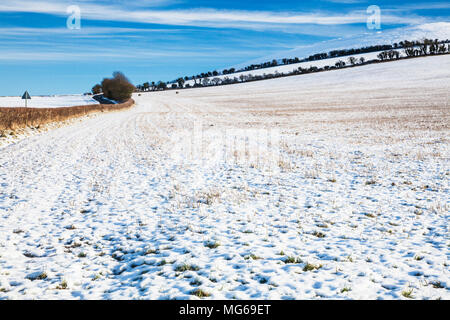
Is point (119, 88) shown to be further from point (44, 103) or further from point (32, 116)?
point (32, 116)

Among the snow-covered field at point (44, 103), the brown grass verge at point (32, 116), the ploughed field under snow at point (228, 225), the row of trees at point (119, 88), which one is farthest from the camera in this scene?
the row of trees at point (119, 88)

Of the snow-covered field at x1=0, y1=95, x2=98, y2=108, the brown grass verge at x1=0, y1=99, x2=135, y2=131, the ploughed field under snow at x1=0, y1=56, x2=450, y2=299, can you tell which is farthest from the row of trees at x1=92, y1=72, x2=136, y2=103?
the ploughed field under snow at x1=0, y1=56, x2=450, y2=299

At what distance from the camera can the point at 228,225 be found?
29.1ft

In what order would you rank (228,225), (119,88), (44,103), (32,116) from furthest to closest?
(119,88) → (44,103) → (32,116) → (228,225)

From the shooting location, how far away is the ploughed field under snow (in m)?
6.10

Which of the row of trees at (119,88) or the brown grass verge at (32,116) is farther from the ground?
the row of trees at (119,88)

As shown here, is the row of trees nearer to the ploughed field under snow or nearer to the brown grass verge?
the brown grass verge

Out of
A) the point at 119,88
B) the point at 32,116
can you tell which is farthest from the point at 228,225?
the point at 119,88

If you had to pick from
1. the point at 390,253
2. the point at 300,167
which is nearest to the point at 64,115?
the point at 300,167

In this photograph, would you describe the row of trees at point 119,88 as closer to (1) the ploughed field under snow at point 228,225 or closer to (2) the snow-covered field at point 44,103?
(2) the snow-covered field at point 44,103

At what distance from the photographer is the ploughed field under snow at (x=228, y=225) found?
6098mm

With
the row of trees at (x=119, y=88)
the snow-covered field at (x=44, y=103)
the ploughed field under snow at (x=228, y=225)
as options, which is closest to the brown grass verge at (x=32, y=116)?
the ploughed field under snow at (x=228, y=225)
